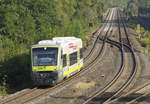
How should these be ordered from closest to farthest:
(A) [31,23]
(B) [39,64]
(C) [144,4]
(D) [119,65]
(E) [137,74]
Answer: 1. (B) [39,64]
2. (E) [137,74]
3. (D) [119,65]
4. (A) [31,23]
5. (C) [144,4]

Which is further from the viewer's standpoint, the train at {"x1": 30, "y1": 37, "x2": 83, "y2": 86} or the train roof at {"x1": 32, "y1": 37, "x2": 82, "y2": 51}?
the train roof at {"x1": 32, "y1": 37, "x2": 82, "y2": 51}

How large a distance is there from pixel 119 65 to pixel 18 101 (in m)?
13.0

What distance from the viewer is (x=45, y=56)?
16.8m

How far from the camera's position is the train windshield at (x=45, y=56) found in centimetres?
1664

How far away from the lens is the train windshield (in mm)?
16641

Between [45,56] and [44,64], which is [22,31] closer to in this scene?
[45,56]

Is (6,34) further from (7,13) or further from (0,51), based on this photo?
(0,51)

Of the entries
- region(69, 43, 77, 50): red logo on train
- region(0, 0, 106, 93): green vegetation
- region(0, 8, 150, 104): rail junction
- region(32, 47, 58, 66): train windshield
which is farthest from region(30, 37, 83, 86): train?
region(0, 0, 106, 93): green vegetation

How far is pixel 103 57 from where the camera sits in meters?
29.3

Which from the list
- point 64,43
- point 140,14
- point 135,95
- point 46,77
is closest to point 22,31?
point 64,43

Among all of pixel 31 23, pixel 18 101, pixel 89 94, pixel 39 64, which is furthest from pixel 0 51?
pixel 31 23

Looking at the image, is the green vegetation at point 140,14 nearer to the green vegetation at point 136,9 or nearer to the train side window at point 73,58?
the green vegetation at point 136,9

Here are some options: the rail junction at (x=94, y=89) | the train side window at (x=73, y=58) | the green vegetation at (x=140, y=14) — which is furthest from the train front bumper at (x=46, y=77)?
the green vegetation at (x=140, y=14)

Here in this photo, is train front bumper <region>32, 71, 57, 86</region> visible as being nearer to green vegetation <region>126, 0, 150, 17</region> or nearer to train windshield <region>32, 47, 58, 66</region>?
train windshield <region>32, 47, 58, 66</region>
